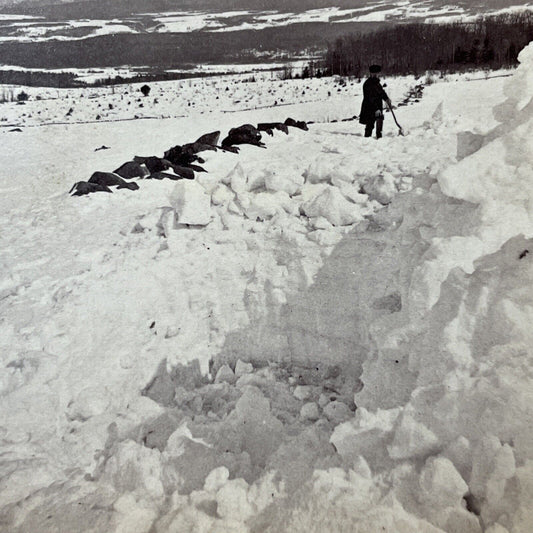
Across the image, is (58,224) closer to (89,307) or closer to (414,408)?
(89,307)

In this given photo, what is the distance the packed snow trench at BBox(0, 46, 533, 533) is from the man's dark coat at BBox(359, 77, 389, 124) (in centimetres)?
211

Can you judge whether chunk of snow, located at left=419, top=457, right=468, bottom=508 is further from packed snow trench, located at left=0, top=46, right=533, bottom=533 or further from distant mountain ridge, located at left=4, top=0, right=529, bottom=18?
distant mountain ridge, located at left=4, top=0, right=529, bottom=18

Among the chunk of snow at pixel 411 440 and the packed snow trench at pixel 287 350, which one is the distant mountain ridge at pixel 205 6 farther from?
the chunk of snow at pixel 411 440

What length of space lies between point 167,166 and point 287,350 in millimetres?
4627

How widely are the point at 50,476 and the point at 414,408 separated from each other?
195 cm

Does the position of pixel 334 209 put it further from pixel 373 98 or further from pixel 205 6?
pixel 205 6

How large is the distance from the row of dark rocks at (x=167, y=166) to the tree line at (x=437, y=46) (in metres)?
3.95

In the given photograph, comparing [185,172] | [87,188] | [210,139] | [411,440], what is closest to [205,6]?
[210,139]

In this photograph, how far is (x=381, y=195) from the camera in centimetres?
443

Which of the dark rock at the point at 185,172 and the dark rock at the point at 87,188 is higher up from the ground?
the dark rock at the point at 185,172

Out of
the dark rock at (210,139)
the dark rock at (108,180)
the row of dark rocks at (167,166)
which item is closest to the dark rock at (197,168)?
the row of dark rocks at (167,166)

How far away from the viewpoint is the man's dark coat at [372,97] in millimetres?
7367

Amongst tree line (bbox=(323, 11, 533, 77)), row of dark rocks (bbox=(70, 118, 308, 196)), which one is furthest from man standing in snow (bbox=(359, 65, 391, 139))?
tree line (bbox=(323, 11, 533, 77))

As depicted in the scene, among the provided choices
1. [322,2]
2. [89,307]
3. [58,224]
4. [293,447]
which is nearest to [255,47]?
[322,2]
